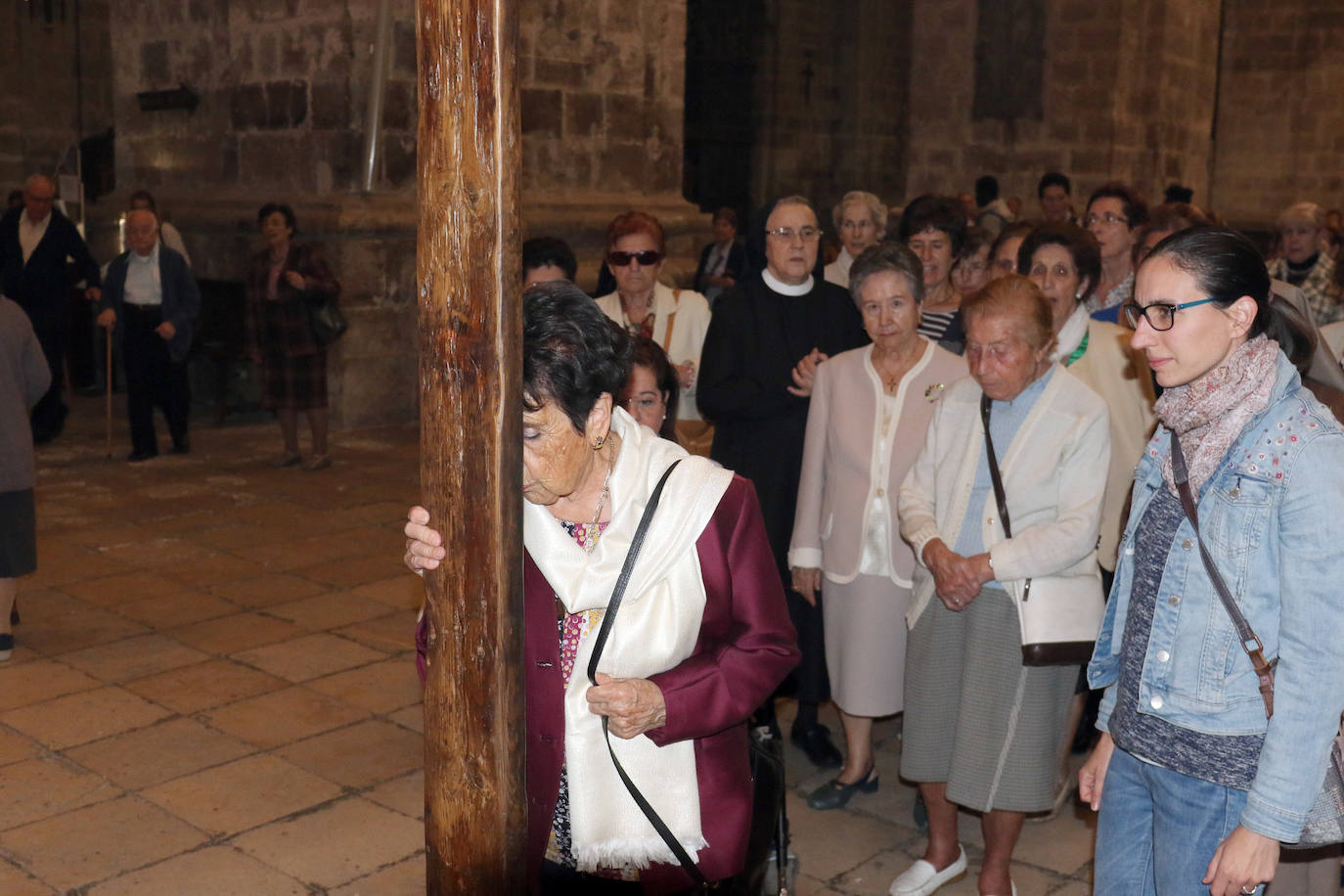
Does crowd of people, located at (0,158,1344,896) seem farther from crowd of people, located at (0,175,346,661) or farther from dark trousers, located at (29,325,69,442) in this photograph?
dark trousers, located at (29,325,69,442)

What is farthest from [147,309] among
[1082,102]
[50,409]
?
[1082,102]

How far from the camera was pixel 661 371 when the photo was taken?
3346 mm

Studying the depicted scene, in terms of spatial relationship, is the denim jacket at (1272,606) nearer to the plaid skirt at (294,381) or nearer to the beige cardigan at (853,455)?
the beige cardigan at (853,455)

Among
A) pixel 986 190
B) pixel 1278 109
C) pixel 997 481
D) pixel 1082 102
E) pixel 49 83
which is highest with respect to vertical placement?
pixel 1278 109

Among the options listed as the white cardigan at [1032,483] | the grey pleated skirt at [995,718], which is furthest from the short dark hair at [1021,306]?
the grey pleated skirt at [995,718]

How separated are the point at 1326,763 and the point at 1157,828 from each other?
32 centimetres

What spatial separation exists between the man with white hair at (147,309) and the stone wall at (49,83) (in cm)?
825

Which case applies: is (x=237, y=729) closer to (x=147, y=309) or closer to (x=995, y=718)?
(x=995, y=718)

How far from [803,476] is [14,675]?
118 inches

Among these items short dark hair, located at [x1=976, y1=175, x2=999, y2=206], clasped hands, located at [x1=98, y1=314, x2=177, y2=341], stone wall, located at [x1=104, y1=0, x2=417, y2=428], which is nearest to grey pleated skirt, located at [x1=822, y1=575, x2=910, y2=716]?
clasped hands, located at [x1=98, y1=314, x2=177, y2=341]

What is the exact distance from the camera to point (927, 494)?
3514 millimetres

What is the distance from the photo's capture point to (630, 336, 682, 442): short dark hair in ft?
10.9

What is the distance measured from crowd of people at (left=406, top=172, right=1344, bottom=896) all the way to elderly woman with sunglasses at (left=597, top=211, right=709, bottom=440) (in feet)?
0.04

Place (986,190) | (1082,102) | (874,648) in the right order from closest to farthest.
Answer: (874,648)
(986,190)
(1082,102)
